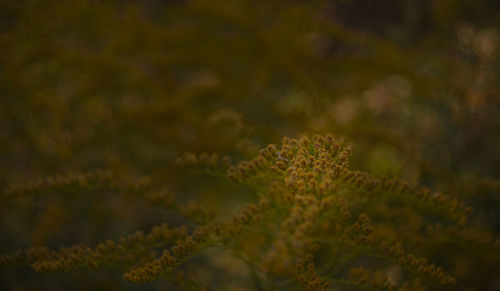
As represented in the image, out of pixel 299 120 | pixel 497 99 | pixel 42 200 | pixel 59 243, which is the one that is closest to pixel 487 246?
pixel 299 120

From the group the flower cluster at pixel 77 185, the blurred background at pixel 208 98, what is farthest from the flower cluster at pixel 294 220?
the blurred background at pixel 208 98

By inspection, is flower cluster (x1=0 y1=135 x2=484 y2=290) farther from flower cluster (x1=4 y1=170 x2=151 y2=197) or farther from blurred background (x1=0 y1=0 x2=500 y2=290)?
blurred background (x1=0 y1=0 x2=500 y2=290)

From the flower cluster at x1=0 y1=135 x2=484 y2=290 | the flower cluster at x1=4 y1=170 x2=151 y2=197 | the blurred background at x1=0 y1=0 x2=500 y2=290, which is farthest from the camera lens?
the blurred background at x1=0 y1=0 x2=500 y2=290

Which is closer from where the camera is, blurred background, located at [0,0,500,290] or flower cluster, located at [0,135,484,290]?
flower cluster, located at [0,135,484,290]

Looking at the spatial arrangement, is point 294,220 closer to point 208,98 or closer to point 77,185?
point 77,185

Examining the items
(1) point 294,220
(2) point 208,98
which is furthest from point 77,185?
(2) point 208,98

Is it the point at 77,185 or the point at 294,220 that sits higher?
the point at 294,220

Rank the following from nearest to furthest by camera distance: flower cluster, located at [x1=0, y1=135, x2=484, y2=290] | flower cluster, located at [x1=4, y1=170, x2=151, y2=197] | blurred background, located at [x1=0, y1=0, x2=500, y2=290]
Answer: flower cluster, located at [x1=0, y1=135, x2=484, y2=290] → flower cluster, located at [x1=4, y1=170, x2=151, y2=197] → blurred background, located at [x1=0, y1=0, x2=500, y2=290]

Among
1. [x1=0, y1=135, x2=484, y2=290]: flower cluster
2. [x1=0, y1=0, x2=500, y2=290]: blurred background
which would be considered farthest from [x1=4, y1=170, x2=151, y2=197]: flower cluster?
[x1=0, y1=0, x2=500, y2=290]: blurred background

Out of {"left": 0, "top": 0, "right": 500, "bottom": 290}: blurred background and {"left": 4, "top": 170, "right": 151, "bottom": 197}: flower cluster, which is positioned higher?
{"left": 0, "top": 0, "right": 500, "bottom": 290}: blurred background
